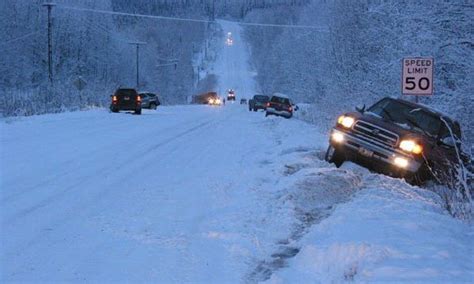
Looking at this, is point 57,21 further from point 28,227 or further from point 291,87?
point 28,227

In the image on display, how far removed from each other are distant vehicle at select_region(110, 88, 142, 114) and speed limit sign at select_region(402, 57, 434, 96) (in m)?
27.2

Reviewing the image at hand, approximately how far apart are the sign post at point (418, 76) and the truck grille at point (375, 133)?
117 inches

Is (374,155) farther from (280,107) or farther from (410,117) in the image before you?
(280,107)

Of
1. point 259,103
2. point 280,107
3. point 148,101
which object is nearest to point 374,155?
point 280,107

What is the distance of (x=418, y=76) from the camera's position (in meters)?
14.8

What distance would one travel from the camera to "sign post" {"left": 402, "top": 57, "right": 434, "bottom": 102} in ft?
47.9

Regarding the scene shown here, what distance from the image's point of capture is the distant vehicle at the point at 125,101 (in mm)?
39906

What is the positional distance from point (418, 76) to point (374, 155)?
12.0 feet

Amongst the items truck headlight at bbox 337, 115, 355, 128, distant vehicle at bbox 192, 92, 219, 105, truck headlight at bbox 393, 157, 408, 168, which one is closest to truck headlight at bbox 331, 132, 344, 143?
truck headlight at bbox 337, 115, 355, 128

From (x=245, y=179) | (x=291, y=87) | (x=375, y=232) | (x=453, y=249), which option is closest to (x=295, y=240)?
(x=375, y=232)

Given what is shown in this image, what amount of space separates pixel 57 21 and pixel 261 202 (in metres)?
81.5

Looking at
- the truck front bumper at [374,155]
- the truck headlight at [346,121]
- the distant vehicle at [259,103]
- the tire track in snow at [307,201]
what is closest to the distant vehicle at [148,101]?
the distant vehicle at [259,103]

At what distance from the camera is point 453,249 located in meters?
6.53

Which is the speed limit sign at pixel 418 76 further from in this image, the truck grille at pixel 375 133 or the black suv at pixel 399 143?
the truck grille at pixel 375 133
